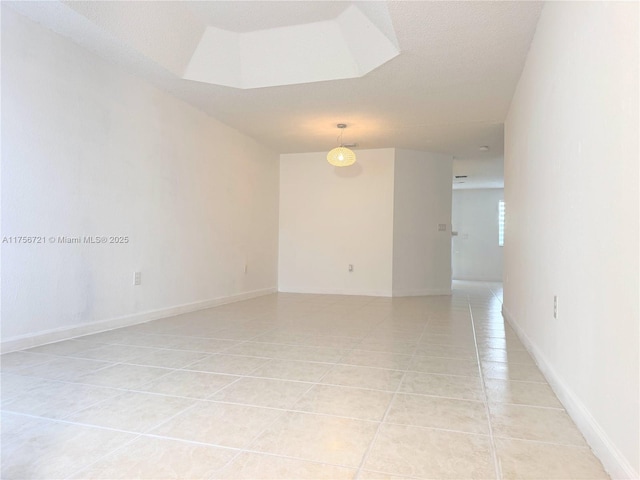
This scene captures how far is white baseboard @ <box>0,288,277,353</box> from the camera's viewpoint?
9.08 ft

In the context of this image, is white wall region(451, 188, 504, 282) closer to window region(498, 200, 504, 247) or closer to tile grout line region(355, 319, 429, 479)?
window region(498, 200, 504, 247)

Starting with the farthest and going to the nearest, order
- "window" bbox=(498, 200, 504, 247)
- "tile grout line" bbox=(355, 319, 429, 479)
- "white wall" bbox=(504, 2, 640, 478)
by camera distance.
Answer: "window" bbox=(498, 200, 504, 247)
"tile grout line" bbox=(355, 319, 429, 479)
"white wall" bbox=(504, 2, 640, 478)

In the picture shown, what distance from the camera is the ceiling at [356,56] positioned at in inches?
110

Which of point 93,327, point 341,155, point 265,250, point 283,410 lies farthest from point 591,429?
Result: point 265,250

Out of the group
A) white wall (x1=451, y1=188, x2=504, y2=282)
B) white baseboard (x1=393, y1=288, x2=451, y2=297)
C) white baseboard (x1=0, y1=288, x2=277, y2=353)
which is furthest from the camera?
white wall (x1=451, y1=188, x2=504, y2=282)

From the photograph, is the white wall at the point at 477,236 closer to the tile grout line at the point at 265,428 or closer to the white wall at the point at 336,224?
the white wall at the point at 336,224

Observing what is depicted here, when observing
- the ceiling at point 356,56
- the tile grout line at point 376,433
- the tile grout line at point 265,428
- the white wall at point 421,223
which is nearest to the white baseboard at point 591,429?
the tile grout line at point 376,433

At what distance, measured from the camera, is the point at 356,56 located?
11.7 ft

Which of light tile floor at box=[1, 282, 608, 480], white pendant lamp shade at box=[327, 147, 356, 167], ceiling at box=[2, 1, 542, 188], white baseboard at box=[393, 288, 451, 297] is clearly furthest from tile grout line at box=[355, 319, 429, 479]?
white baseboard at box=[393, 288, 451, 297]

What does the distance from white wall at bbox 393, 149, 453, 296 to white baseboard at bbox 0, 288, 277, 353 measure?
2.92 m

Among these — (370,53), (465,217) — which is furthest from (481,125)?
(465,217)

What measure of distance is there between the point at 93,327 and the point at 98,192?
3.51 feet

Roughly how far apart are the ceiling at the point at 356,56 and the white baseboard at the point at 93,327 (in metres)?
2.12

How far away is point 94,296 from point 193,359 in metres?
1.31
